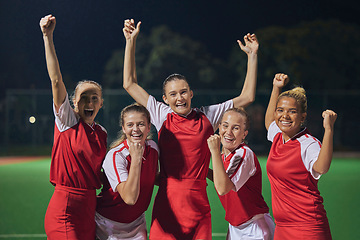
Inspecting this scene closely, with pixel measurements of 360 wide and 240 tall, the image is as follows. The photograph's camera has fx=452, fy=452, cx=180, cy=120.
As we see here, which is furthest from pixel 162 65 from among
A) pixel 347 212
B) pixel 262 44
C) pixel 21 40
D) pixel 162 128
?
pixel 162 128

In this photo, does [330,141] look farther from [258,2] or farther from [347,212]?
[258,2]

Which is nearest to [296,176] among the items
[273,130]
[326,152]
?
[326,152]

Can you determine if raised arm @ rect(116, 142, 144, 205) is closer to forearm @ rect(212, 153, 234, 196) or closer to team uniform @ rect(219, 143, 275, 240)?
forearm @ rect(212, 153, 234, 196)

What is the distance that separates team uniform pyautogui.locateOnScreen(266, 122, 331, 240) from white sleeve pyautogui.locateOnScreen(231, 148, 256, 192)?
9.2 inches

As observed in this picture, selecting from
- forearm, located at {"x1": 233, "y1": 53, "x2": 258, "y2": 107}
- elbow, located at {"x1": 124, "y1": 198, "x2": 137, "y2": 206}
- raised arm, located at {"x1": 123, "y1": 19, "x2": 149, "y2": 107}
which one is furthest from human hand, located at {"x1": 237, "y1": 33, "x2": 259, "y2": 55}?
elbow, located at {"x1": 124, "y1": 198, "x2": 137, "y2": 206}

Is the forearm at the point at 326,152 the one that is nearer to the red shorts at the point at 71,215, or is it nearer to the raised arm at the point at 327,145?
the raised arm at the point at 327,145

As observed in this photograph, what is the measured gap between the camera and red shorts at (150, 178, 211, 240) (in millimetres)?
3545

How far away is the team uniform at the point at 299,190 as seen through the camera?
10.5 feet

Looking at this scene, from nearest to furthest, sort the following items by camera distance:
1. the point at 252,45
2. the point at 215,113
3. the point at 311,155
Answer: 1. the point at 311,155
2. the point at 215,113
3. the point at 252,45

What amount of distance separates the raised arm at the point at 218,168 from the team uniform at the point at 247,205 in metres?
0.21

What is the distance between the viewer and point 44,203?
316 inches

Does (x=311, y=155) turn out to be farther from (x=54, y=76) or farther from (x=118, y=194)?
(x=54, y=76)

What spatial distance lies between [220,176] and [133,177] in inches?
24.5

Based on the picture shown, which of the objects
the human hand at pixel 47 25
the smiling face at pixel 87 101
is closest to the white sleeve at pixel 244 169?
the smiling face at pixel 87 101
